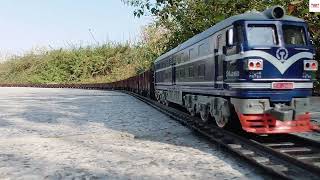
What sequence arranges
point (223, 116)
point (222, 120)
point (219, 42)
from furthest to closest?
point (222, 120) < point (223, 116) < point (219, 42)

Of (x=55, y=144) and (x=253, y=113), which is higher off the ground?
(x=253, y=113)

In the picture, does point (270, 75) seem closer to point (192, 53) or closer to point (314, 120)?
point (314, 120)

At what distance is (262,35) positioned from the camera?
31.7 ft

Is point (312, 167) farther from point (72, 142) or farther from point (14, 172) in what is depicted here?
point (72, 142)

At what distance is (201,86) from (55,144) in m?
4.78

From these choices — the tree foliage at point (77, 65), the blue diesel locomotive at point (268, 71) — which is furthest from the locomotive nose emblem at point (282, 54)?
the tree foliage at point (77, 65)

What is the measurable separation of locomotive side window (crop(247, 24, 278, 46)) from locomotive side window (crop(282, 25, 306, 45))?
28 cm

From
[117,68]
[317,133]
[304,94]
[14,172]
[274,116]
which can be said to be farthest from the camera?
[117,68]

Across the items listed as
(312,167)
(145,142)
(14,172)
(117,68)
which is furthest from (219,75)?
(117,68)

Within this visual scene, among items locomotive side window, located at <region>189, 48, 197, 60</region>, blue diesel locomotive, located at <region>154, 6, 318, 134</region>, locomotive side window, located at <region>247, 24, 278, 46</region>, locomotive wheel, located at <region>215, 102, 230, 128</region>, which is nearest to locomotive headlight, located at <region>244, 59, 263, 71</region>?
blue diesel locomotive, located at <region>154, 6, 318, 134</region>

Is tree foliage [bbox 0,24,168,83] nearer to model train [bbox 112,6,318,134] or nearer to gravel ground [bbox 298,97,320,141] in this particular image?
gravel ground [bbox 298,97,320,141]

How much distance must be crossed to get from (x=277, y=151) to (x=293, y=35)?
10.6 feet

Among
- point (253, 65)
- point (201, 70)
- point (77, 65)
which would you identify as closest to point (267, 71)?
point (253, 65)

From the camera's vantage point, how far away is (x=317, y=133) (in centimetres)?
1113
